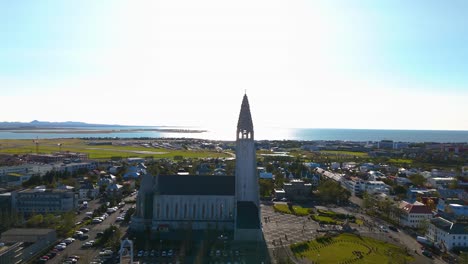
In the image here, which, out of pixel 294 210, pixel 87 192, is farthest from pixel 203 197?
pixel 87 192

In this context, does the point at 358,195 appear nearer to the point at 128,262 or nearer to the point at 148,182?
Answer: the point at 148,182

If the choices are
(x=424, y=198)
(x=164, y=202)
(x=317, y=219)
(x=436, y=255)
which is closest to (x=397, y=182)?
(x=424, y=198)

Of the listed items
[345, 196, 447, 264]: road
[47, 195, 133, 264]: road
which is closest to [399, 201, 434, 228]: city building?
[345, 196, 447, 264]: road

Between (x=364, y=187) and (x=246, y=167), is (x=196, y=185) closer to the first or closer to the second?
(x=246, y=167)

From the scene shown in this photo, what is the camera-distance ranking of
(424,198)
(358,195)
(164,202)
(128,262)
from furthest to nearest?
(358,195) → (424,198) → (164,202) → (128,262)

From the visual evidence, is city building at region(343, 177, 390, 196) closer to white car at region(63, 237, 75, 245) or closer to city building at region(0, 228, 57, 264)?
white car at region(63, 237, 75, 245)

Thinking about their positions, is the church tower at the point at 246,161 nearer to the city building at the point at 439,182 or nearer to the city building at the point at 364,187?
the city building at the point at 364,187
